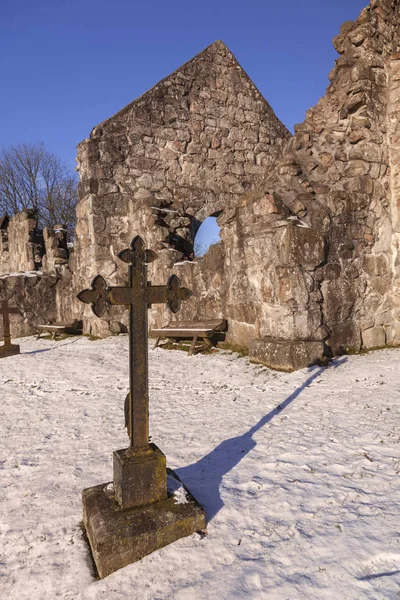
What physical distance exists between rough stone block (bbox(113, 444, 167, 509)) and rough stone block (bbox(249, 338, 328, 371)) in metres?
2.67

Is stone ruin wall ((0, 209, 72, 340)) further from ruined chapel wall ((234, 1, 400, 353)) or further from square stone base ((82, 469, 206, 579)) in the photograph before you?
square stone base ((82, 469, 206, 579))

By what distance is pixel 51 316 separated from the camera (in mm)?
9000

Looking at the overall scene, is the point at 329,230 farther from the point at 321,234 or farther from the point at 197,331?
the point at 197,331

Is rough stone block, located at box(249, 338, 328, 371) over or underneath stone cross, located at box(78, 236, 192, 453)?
underneath

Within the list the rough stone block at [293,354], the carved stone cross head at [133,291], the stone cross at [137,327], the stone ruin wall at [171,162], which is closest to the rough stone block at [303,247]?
the rough stone block at [293,354]

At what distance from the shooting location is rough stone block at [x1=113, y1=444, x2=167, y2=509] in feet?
5.98

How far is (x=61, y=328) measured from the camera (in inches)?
307

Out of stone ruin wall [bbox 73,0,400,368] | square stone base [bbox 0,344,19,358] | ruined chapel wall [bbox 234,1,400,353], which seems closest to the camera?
stone ruin wall [bbox 73,0,400,368]

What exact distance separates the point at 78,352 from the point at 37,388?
6.69 feet

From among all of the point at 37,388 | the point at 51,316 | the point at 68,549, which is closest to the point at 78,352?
the point at 37,388

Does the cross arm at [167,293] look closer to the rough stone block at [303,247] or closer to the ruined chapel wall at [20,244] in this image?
the rough stone block at [303,247]

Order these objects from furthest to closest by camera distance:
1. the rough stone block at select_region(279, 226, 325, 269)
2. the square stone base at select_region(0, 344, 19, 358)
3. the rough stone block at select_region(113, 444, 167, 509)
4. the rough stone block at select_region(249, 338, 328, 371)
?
the square stone base at select_region(0, 344, 19, 358) < the rough stone block at select_region(279, 226, 325, 269) < the rough stone block at select_region(249, 338, 328, 371) < the rough stone block at select_region(113, 444, 167, 509)

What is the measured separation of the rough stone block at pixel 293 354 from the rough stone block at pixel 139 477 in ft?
8.76

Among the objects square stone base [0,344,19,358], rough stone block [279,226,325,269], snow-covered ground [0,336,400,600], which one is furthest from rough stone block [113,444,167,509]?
square stone base [0,344,19,358]
